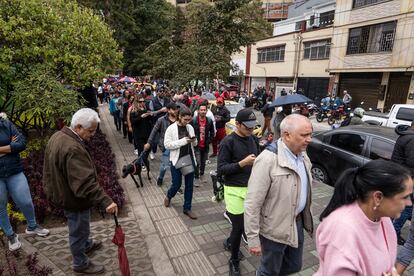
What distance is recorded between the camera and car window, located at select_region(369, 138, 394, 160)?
16.7 feet

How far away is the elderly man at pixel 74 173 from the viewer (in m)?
2.73

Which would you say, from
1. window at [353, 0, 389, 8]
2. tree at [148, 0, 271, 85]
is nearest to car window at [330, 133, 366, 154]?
tree at [148, 0, 271, 85]

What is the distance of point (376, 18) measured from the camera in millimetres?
17625

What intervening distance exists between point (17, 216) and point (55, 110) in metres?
2.57

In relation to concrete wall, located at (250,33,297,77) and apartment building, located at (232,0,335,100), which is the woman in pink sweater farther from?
concrete wall, located at (250,33,297,77)

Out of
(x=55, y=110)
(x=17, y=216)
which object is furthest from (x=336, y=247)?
(x=55, y=110)

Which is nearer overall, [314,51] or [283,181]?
[283,181]

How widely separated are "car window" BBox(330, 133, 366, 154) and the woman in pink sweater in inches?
181

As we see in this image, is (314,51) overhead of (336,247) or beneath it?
overhead

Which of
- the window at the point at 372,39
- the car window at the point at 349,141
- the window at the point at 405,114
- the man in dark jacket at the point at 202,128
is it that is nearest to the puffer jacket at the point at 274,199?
the man in dark jacket at the point at 202,128

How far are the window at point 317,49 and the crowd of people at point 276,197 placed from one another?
21.0 m

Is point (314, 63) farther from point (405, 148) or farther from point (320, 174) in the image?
point (405, 148)

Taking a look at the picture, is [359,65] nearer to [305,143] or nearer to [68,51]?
[68,51]

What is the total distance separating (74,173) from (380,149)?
5409 mm
